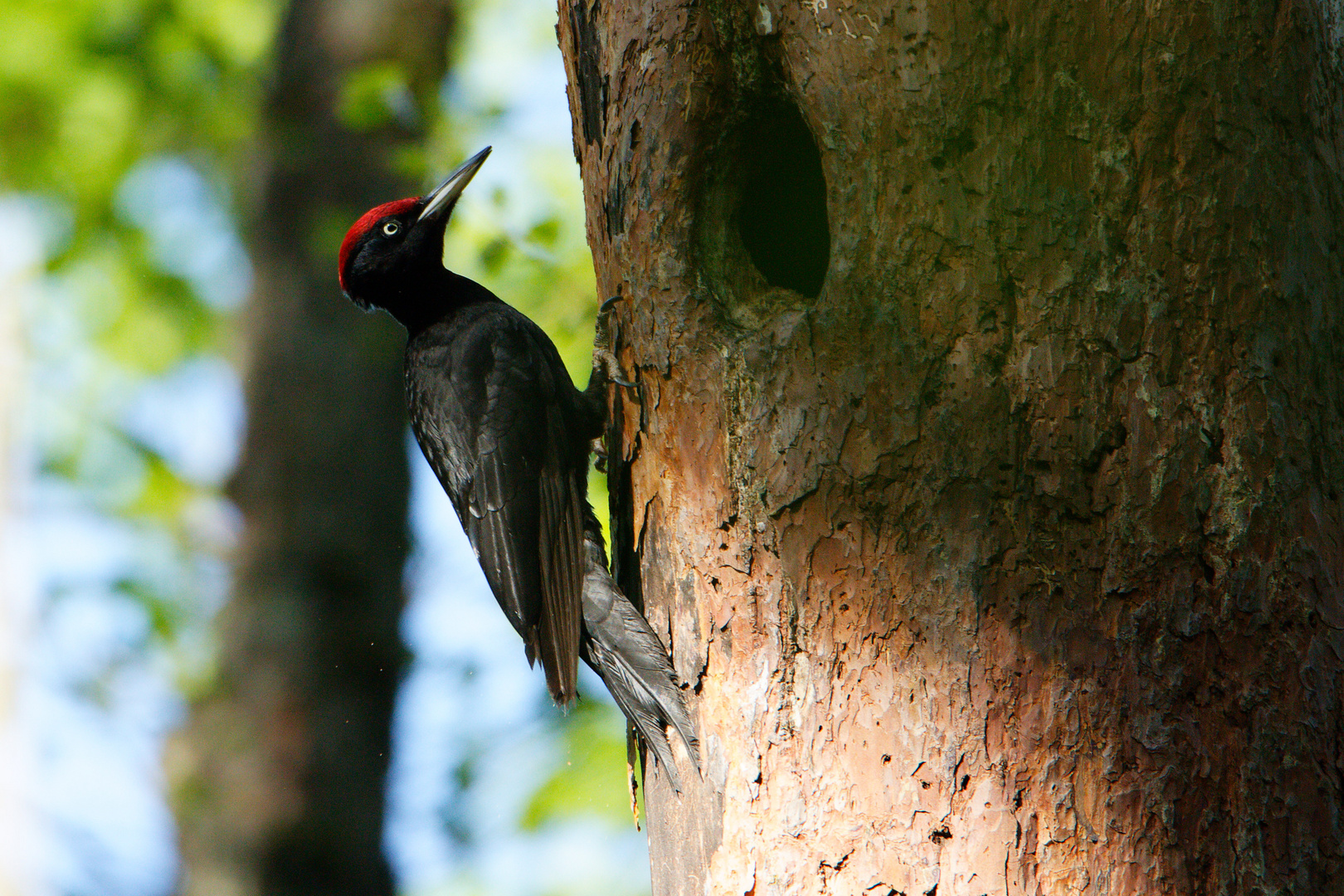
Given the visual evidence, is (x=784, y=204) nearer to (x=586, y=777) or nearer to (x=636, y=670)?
(x=636, y=670)

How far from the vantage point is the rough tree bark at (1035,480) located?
5.73ft

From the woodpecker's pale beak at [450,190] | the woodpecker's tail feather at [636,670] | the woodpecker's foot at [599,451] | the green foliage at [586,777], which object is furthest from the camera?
the green foliage at [586,777]

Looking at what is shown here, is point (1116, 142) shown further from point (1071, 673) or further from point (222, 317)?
point (222, 317)

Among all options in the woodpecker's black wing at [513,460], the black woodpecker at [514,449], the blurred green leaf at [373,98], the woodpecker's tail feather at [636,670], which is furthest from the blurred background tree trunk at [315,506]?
the woodpecker's tail feather at [636,670]

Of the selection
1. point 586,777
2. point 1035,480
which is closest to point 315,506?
point 586,777

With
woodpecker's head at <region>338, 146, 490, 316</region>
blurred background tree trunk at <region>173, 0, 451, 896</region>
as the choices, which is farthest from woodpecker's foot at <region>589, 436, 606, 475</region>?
blurred background tree trunk at <region>173, 0, 451, 896</region>

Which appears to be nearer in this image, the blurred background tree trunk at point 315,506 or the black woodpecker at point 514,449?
the black woodpecker at point 514,449

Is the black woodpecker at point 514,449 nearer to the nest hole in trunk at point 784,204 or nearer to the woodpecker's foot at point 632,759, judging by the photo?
the woodpecker's foot at point 632,759

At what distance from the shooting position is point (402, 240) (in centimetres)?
400

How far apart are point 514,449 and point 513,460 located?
4 centimetres

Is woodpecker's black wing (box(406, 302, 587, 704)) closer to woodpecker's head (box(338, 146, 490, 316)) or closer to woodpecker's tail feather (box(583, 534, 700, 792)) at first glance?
woodpecker's tail feather (box(583, 534, 700, 792))

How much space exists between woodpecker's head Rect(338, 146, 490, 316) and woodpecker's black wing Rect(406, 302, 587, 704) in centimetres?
29

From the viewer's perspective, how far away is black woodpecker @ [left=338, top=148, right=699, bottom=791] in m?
2.48

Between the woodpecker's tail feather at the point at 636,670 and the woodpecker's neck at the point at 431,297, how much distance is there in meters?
1.62
